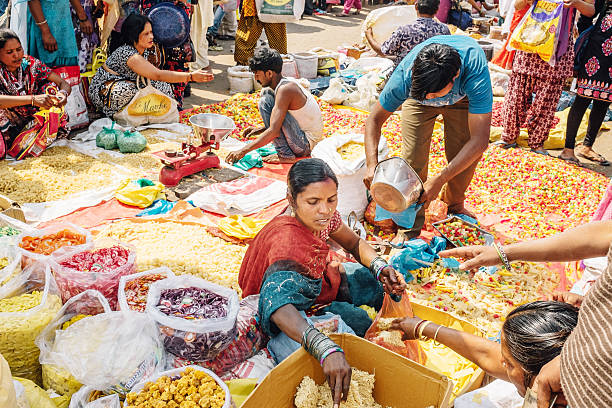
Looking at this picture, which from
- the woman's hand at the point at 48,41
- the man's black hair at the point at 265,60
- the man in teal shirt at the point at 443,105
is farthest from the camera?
the woman's hand at the point at 48,41

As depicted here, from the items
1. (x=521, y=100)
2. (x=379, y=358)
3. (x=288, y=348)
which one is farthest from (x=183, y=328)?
(x=521, y=100)

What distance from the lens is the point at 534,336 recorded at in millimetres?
1629

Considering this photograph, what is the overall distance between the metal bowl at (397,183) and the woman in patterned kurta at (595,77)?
3.35m

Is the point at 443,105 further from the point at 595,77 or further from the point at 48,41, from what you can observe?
the point at 48,41

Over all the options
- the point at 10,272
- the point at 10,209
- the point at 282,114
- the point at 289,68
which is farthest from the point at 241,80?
the point at 10,272

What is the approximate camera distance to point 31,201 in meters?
4.10

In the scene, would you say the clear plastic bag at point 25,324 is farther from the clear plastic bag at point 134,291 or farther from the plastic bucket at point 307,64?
the plastic bucket at point 307,64

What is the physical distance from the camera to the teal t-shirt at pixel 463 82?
11.1 feet

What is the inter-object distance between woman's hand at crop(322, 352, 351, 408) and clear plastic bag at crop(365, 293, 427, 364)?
412mm

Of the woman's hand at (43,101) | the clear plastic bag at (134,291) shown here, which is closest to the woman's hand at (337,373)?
the clear plastic bag at (134,291)

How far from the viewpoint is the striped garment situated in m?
1.16

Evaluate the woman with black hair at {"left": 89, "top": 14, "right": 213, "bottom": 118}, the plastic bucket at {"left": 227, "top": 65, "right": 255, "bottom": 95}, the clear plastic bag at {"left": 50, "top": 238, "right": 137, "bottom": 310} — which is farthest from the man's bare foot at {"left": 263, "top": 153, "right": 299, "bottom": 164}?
the clear plastic bag at {"left": 50, "top": 238, "right": 137, "bottom": 310}

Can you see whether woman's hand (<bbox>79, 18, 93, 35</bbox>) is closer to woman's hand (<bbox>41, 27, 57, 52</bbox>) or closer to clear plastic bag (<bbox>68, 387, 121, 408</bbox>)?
woman's hand (<bbox>41, 27, 57, 52</bbox>)

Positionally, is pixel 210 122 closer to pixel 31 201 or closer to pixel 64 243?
pixel 31 201
